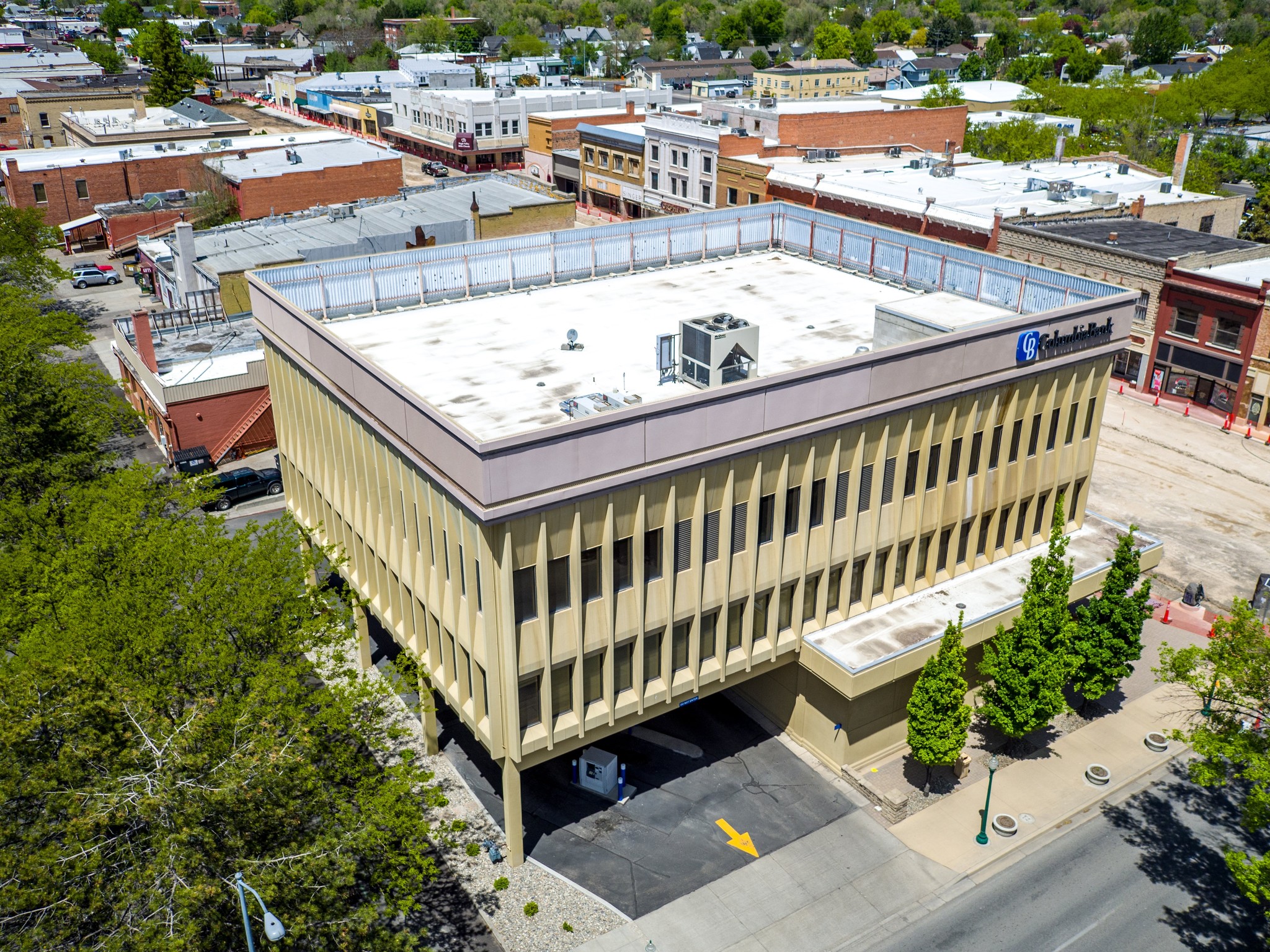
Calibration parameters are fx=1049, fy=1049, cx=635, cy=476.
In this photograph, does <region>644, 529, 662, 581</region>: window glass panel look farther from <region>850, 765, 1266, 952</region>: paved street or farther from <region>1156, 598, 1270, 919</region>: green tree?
<region>1156, 598, 1270, 919</region>: green tree

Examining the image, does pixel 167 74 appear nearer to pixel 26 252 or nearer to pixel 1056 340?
pixel 26 252

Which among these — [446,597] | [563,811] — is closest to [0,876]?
[446,597]

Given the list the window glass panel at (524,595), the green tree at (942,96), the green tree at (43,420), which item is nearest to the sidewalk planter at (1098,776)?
the window glass panel at (524,595)

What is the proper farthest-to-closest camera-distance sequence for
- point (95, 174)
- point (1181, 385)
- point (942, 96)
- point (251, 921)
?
1. point (942, 96)
2. point (95, 174)
3. point (1181, 385)
4. point (251, 921)

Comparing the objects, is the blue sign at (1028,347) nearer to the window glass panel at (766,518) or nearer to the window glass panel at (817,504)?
the window glass panel at (817,504)

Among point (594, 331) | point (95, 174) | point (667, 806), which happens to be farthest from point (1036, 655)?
point (95, 174)

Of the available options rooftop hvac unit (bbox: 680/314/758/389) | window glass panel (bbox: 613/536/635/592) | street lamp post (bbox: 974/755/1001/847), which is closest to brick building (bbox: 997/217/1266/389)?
rooftop hvac unit (bbox: 680/314/758/389)
